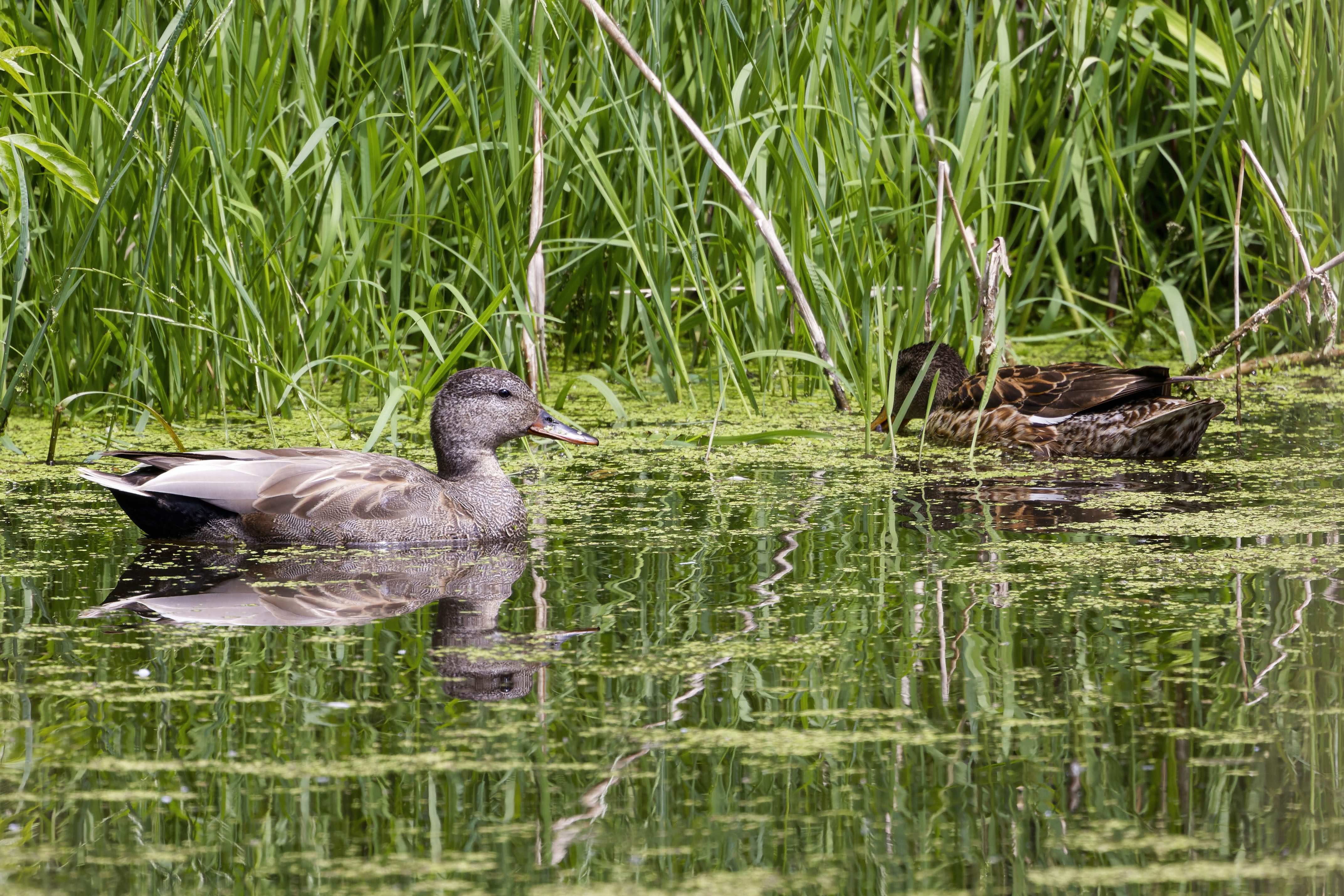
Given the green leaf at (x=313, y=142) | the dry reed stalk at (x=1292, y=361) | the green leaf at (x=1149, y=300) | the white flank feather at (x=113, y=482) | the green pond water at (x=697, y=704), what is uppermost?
the green leaf at (x=313, y=142)

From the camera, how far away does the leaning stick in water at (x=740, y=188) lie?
218 inches

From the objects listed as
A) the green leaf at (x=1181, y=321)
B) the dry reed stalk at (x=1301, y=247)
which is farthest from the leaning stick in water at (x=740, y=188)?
the dry reed stalk at (x=1301, y=247)

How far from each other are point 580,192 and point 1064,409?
2.15m

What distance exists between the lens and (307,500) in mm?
4660

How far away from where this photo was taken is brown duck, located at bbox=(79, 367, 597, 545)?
4.66 metres

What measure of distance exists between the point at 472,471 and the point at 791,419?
1.96m

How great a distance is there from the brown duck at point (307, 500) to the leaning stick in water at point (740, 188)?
61.0 inches

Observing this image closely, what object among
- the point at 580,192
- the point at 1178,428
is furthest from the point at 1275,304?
the point at 580,192

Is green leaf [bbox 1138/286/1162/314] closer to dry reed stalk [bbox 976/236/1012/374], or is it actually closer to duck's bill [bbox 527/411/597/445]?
dry reed stalk [bbox 976/236/1012/374]

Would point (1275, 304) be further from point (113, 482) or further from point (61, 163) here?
point (61, 163)

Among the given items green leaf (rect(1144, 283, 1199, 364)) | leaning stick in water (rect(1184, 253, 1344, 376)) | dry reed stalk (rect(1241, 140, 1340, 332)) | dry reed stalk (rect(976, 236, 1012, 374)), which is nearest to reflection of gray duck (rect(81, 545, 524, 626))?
dry reed stalk (rect(976, 236, 1012, 374))

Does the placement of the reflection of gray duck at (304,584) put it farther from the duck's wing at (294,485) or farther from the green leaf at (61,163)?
the green leaf at (61,163)

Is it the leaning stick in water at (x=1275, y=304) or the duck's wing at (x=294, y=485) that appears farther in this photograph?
the leaning stick in water at (x=1275, y=304)

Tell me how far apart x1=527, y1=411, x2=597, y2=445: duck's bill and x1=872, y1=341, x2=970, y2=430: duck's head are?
1684mm
